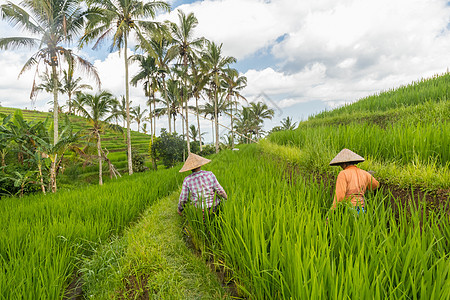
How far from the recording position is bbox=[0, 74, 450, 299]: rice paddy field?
1090mm

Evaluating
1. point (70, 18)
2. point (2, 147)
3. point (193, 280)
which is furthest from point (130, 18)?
point (193, 280)

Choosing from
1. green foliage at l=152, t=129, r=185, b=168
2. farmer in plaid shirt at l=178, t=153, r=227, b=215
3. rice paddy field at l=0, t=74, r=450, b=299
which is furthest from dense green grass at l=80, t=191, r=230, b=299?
green foliage at l=152, t=129, r=185, b=168

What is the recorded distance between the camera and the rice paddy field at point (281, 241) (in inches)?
42.9

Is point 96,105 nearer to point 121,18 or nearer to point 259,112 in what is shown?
point 121,18

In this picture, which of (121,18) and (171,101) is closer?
(121,18)

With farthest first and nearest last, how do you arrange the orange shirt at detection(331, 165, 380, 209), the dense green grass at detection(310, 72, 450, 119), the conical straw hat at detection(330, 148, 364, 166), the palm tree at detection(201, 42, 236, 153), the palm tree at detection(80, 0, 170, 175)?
1. the palm tree at detection(201, 42, 236, 153)
2. the palm tree at detection(80, 0, 170, 175)
3. the dense green grass at detection(310, 72, 450, 119)
4. the conical straw hat at detection(330, 148, 364, 166)
5. the orange shirt at detection(331, 165, 380, 209)

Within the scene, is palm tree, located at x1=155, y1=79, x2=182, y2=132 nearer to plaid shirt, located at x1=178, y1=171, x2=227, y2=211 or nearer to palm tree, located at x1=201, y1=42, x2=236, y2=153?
palm tree, located at x1=201, y1=42, x2=236, y2=153

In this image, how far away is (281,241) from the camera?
1.63m

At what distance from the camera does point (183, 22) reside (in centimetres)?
1719

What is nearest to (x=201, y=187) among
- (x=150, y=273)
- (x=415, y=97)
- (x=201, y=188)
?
(x=201, y=188)

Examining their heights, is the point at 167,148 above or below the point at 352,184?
above

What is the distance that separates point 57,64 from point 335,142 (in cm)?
1285

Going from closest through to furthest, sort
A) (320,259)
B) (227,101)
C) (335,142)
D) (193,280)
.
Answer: (320,259) < (193,280) < (335,142) < (227,101)

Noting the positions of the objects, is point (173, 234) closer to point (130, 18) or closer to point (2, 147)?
point (2, 147)
